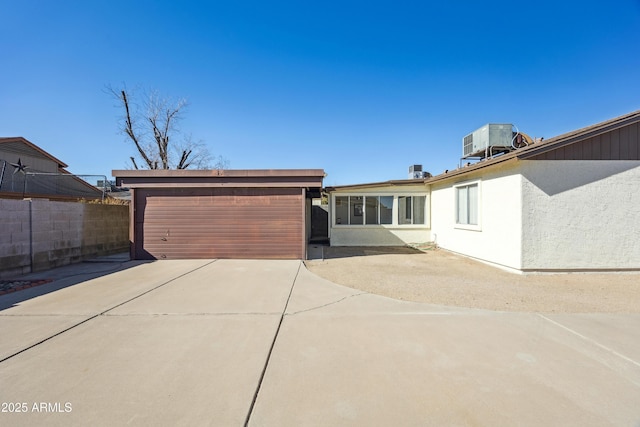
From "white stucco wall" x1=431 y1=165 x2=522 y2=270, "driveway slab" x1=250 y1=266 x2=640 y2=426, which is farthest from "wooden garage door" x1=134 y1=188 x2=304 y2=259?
"white stucco wall" x1=431 y1=165 x2=522 y2=270

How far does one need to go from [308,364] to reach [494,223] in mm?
6869

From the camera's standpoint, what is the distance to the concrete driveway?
2.11 meters

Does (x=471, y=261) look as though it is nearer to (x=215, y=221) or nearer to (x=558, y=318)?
(x=558, y=318)

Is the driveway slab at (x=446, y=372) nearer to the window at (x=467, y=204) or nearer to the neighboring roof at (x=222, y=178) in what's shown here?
the window at (x=467, y=204)

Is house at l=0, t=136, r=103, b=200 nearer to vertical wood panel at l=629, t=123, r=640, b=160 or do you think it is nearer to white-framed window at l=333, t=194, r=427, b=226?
white-framed window at l=333, t=194, r=427, b=226

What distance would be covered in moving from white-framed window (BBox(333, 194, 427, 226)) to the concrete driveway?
23.8 ft

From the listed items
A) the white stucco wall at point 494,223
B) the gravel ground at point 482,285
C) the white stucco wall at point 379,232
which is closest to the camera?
the gravel ground at point 482,285

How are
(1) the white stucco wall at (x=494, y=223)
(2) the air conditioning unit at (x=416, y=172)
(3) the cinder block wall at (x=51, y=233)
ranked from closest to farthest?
(3) the cinder block wall at (x=51, y=233) → (1) the white stucco wall at (x=494, y=223) → (2) the air conditioning unit at (x=416, y=172)

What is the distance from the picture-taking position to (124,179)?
8.80 metres

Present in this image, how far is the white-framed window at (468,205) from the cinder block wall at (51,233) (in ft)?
39.6

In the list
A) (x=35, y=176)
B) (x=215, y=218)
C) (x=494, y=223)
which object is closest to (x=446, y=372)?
(x=494, y=223)

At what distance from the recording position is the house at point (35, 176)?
1284 cm

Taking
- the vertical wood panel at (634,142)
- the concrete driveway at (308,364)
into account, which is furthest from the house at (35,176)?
the vertical wood panel at (634,142)

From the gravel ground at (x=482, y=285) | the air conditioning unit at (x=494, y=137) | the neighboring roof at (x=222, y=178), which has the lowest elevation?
the gravel ground at (x=482, y=285)
